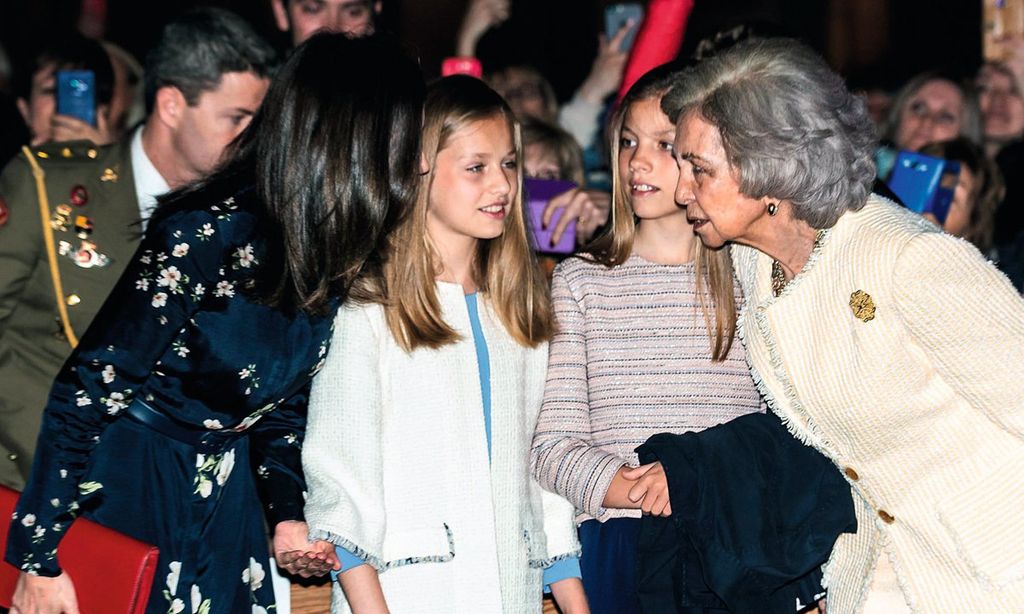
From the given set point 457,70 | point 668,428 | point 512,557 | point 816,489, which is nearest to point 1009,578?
point 816,489

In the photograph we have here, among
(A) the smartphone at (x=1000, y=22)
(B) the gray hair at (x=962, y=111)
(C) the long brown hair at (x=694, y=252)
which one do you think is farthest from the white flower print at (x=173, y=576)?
(A) the smartphone at (x=1000, y=22)

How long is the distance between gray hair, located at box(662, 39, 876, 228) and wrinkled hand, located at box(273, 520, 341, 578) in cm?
113

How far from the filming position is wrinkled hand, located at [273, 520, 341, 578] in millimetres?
2527

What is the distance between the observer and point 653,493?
2598 mm

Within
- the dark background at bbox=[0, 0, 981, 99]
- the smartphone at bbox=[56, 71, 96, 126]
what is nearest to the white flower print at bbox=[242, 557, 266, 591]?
the smartphone at bbox=[56, 71, 96, 126]

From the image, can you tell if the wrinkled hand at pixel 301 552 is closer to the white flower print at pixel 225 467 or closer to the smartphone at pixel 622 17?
the white flower print at pixel 225 467

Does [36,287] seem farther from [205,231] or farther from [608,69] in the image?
[608,69]

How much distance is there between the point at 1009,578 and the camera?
91.4 inches

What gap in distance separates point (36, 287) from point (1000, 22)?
472 cm

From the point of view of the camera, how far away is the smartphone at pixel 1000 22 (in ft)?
19.0

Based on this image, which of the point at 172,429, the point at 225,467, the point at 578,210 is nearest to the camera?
the point at 172,429

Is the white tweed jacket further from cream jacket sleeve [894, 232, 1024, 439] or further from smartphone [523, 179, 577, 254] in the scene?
smartphone [523, 179, 577, 254]

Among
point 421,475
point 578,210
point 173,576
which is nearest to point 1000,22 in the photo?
point 578,210

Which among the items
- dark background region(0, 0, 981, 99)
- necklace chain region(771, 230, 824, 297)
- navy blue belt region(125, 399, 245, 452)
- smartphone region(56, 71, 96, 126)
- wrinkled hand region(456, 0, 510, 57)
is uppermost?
dark background region(0, 0, 981, 99)
